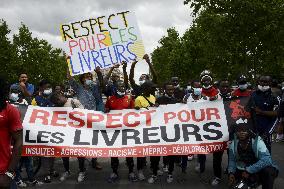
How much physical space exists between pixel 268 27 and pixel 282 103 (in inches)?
849

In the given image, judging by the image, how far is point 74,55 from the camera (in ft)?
30.2

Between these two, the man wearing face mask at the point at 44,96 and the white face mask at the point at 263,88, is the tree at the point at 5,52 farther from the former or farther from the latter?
the white face mask at the point at 263,88

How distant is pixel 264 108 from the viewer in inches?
315

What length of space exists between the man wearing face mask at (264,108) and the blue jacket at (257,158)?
1017 millimetres

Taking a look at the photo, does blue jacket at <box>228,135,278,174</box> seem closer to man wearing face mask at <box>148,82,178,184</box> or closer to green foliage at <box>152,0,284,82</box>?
man wearing face mask at <box>148,82,178,184</box>

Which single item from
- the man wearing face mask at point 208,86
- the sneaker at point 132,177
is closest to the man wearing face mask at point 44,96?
the sneaker at point 132,177

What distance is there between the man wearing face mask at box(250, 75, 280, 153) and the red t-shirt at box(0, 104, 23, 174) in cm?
479

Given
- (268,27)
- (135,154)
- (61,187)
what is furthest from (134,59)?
(268,27)

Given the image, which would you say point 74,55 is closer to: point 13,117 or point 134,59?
point 134,59

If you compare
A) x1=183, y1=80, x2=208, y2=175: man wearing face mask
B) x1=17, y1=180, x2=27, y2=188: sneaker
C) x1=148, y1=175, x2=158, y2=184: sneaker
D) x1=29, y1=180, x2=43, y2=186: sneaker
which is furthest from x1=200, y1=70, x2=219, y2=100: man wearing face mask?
x1=17, y1=180, x2=27, y2=188: sneaker

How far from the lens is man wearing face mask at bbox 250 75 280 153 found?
7940 millimetres

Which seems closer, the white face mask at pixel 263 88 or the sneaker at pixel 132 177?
the white face mask at pixel 263 88

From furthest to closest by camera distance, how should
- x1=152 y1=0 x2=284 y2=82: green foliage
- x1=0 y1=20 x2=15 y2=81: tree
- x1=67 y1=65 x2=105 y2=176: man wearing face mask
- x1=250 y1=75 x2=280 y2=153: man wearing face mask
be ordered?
x1=0 y1=20 x2=15 y2=81: tree
x1=152 y1=0 x2=284 y2=82: green foliage
x1=67 y1=65 x2=105 y2=176: man wearing face mask
x1=250 y1=75 x2=280 y2=153: man wearing face mask

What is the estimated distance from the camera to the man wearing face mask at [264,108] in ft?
26.0
